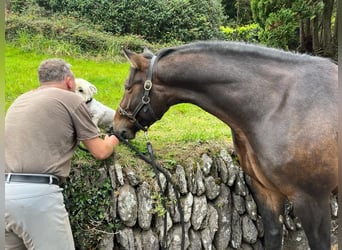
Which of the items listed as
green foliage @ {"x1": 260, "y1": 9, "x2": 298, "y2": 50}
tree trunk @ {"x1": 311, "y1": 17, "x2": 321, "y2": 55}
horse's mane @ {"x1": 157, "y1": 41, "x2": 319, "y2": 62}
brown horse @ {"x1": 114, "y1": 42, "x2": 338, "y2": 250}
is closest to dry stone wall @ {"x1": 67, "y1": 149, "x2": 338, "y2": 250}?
brown horse @ {"x1": 114, "y1": 42, "x2": 338, "y2": 250}

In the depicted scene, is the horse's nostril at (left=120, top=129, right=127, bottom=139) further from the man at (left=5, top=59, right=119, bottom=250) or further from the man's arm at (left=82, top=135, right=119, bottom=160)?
the man at (left=5, top=59, right=119, bottom=250)

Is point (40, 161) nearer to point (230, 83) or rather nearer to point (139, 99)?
point (139, 99)

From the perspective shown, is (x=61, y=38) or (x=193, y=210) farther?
(x=61, y=38)

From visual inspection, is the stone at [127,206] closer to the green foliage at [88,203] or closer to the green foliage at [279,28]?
the green foliage at [88,203]

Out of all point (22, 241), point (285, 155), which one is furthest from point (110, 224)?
point (285, 155)

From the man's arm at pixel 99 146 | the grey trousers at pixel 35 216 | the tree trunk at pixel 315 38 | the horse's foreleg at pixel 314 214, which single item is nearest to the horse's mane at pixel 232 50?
the man's arm at pixel 99 146

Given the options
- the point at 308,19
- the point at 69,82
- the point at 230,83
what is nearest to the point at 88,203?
the point at 69,82

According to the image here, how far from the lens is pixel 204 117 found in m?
6.01

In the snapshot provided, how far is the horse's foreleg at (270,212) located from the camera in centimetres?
375

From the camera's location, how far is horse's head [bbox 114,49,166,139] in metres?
3.36

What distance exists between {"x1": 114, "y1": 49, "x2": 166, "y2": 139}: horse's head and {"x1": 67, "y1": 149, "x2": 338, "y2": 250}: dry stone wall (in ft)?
1.53

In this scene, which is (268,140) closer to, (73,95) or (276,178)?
(276,178)

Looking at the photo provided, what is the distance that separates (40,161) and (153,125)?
249cm

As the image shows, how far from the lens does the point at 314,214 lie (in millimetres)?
3254
